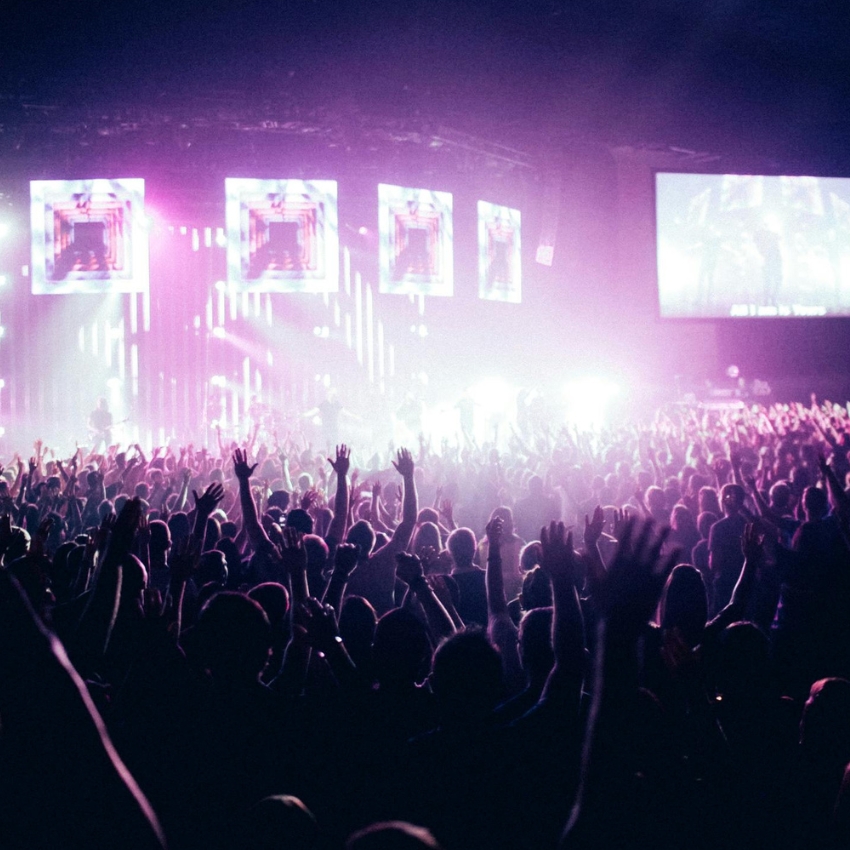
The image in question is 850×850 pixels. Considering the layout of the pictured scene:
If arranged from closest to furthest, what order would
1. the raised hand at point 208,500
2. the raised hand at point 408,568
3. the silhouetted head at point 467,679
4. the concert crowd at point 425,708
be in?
the concert crowd at point 425,708
the silhouetted head at point 467,679
the raised hand at point 408,568
the raised hand at point 208,500

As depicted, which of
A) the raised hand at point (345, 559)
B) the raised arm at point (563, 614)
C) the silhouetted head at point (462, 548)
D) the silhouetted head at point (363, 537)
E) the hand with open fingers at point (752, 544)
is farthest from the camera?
the silhouetted head at point (363, 537)

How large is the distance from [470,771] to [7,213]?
16.4 metres

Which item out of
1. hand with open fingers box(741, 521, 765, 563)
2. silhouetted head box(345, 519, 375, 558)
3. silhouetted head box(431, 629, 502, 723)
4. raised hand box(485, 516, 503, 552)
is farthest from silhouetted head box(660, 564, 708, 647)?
silhouetted head box(345, 519, 375, 558)

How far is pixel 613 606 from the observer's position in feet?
4.98

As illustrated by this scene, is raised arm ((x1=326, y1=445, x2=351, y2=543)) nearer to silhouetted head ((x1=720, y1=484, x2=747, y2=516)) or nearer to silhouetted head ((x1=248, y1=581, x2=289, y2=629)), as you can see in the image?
silhouetted head ((x1=248, y1=581, x2=289, y2=629))

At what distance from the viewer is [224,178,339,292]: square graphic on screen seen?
47.5 feet

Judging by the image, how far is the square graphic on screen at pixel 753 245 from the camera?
13.8 meters

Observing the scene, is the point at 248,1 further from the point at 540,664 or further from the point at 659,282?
the point at 540,664

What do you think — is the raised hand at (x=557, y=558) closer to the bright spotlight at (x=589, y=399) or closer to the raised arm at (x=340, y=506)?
the raised arm at (x=340, y=506)

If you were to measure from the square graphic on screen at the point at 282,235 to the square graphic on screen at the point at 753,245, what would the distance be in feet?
20.1

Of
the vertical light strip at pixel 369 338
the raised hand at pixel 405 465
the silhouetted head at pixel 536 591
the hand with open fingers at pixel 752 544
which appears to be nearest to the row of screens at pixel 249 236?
the vertical light strip at pixel 369 338

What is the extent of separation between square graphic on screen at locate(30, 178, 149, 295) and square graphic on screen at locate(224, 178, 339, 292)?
1756 mm

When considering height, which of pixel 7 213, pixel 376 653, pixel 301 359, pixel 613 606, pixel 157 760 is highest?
pixel 7 213

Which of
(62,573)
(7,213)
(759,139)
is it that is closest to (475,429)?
(759,139)
